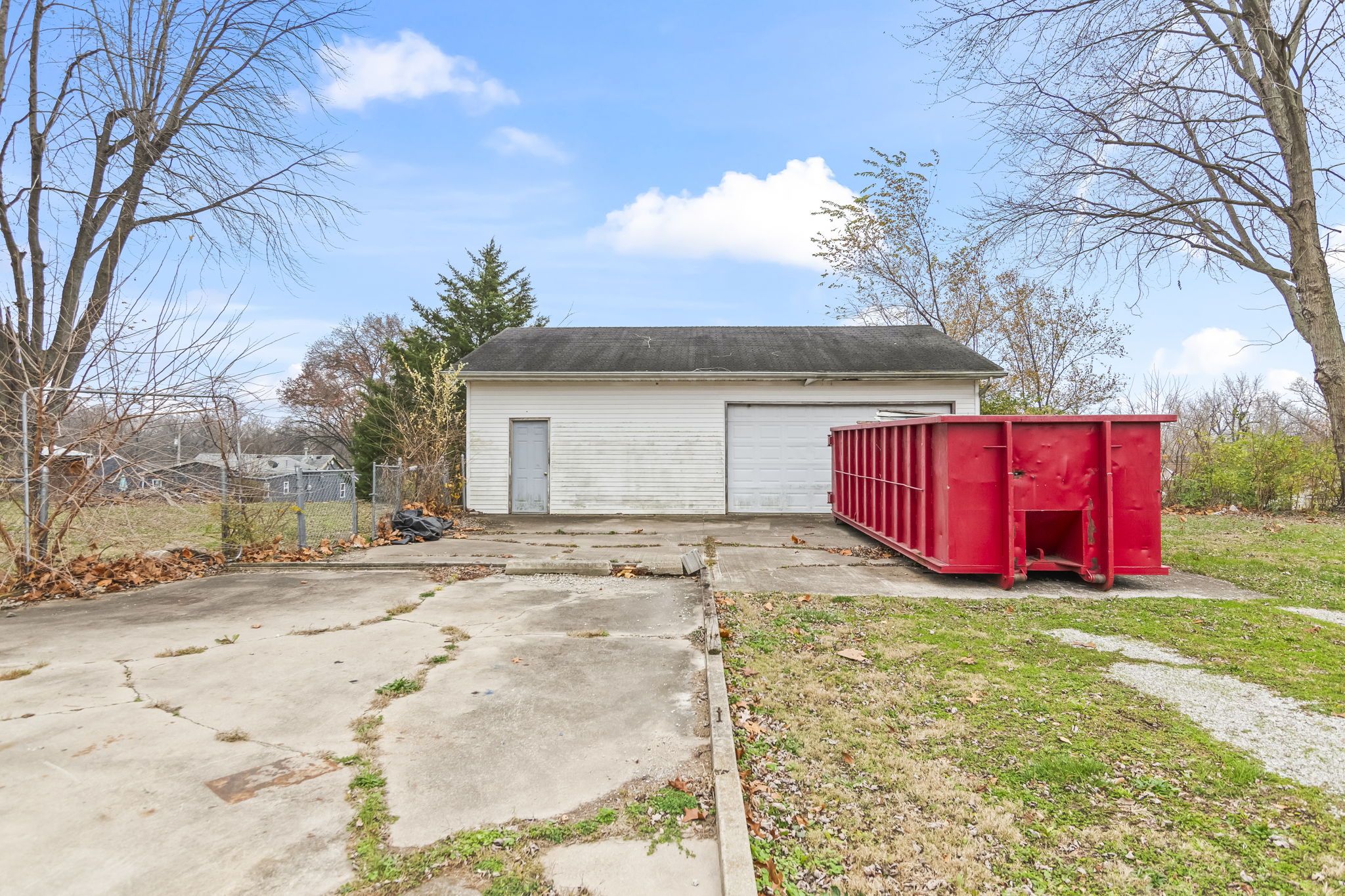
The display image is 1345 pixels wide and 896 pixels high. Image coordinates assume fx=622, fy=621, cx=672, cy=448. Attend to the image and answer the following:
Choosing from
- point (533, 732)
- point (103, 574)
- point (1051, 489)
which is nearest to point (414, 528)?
point (103, 574)

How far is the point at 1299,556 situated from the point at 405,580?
12004 mm

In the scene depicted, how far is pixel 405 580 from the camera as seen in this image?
771cm

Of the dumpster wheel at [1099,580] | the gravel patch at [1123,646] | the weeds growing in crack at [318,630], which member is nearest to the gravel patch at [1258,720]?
the gravel patch at [1123,646]

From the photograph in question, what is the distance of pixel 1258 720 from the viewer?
11.5 ft

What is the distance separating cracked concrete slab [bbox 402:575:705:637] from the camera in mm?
5586

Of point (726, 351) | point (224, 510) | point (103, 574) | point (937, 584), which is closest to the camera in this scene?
point (937, 584)

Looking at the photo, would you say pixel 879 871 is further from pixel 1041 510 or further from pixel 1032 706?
pixel 1041 510

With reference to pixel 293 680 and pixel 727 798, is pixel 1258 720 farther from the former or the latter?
pixel 293 680

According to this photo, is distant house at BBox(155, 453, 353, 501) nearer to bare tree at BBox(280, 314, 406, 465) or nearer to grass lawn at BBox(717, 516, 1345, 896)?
grass lawn at BBox(717, 516, 1345, 896)

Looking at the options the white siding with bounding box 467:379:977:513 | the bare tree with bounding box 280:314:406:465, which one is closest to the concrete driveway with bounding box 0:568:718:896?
the white siding with bounding box 467:379:977:513

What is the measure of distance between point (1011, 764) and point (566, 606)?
433cm

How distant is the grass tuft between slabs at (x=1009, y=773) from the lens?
2279 mm

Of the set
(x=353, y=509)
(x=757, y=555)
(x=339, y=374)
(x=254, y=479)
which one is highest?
(x=339, y=374)

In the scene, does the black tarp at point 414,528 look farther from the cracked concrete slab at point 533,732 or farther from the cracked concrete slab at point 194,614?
the cracked concrete slab at point 533,732
